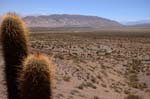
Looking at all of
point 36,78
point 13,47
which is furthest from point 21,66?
point 36,78

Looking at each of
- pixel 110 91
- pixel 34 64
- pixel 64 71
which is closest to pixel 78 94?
pixel 110 91

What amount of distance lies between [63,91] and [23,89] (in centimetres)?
972

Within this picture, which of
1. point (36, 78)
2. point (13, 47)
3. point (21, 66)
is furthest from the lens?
point (13, 47)

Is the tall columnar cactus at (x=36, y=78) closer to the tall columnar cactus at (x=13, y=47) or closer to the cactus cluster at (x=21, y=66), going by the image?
the cactus cluster at (x=21, y=66)

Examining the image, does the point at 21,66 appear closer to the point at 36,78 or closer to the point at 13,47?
the point at 13,47

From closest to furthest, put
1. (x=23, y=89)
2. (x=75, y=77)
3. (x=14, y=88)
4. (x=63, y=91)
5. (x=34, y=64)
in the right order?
1. (x=34, y=64)
2. (x=23, y=89)
3. (x=14, y=88)
4. (x=63, y=91)
5. (x=75, y=77)

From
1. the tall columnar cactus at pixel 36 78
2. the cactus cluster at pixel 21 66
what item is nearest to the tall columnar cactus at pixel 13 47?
the cactus cluster at pixel 21 66

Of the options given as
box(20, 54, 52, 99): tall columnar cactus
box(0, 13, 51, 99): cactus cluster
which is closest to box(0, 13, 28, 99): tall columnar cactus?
box(0, 13, 51, 99): cactus cluster

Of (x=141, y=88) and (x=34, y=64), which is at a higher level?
(x=34, y=64)

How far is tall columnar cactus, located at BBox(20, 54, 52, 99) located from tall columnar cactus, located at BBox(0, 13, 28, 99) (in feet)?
1.87

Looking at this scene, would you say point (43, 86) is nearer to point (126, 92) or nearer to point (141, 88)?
point (126, 92)

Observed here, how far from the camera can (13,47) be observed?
525 centimetres

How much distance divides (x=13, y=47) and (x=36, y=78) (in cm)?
95

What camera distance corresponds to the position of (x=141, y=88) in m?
19.0
